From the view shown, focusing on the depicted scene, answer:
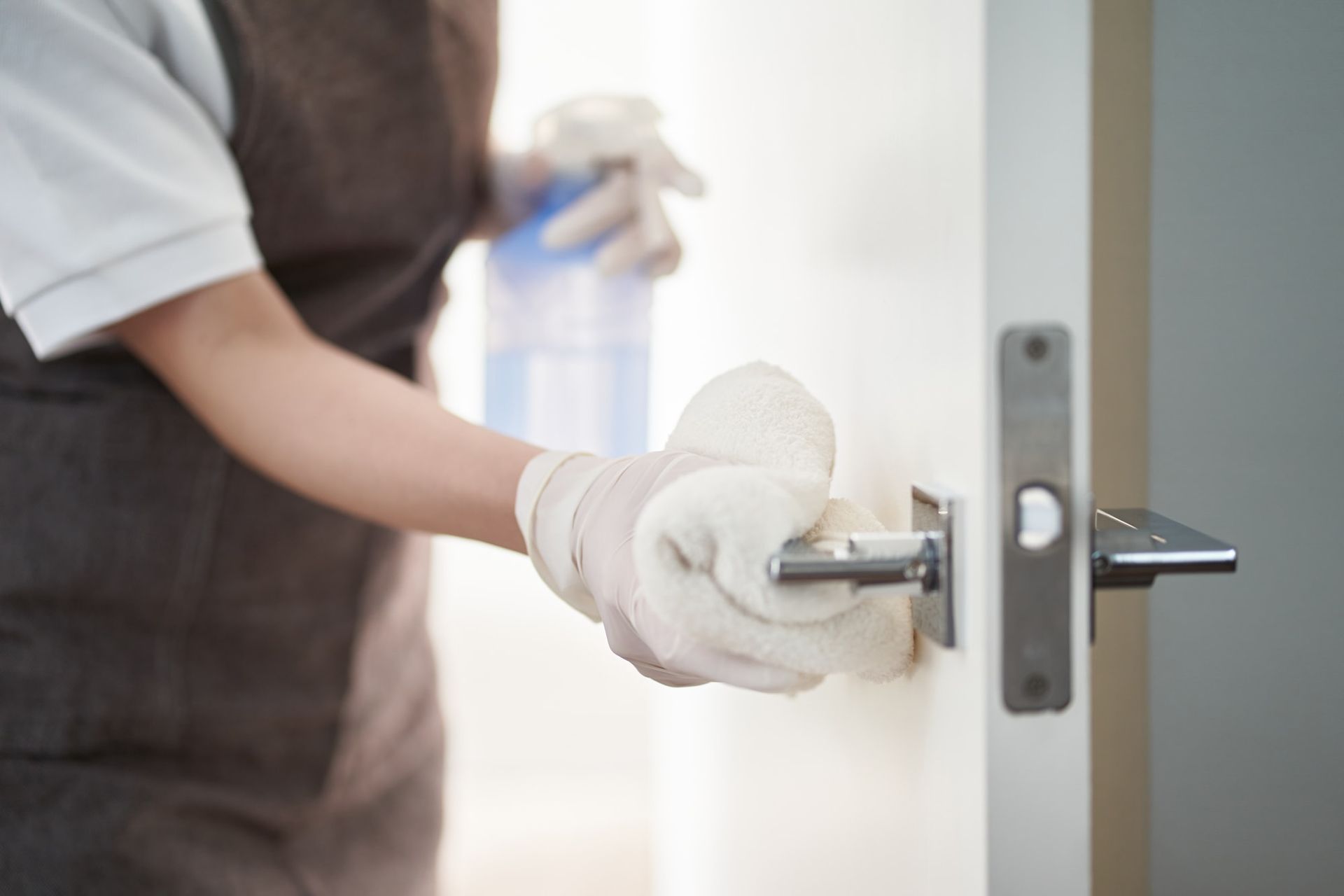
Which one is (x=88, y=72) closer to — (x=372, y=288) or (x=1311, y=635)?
(x=372, y=288)

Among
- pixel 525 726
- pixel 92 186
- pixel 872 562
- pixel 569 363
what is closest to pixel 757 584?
pixel 872 562

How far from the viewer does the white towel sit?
0.25m

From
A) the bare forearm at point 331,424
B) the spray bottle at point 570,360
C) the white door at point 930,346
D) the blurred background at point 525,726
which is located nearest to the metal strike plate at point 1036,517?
the white door at point 930,346

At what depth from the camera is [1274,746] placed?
0.44 m

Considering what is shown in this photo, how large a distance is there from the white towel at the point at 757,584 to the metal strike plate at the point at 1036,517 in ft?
0.15

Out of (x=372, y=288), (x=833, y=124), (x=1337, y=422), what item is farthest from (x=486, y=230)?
(x=1337, y=422)

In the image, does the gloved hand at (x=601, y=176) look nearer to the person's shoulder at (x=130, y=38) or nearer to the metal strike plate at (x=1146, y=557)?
the person's shoulder at (x=130, y=38)

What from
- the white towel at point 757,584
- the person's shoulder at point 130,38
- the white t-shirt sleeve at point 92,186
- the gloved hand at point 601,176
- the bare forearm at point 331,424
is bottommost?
the white towel at point 757,584

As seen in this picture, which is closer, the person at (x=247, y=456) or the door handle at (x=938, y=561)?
the door handle at (x=938, y=561)

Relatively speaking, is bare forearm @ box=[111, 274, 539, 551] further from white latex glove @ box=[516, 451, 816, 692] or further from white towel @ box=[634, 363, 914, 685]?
white towel @ box=[634, 363, 914, 685]

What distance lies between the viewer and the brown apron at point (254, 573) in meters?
0.61

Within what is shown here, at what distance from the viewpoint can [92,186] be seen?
48 centimetres

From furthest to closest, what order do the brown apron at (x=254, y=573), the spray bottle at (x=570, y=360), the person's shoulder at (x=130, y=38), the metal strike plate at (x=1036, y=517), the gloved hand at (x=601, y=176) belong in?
1. the spray bottle at (x=570, y=360)
2. the gloved hand at (x=601, y=176)
3. the brown apron at (x=254, y=573)
4. the person's shoulder at (x=130, y=38)
5. the metal strike plate at (x=1036, y=517)

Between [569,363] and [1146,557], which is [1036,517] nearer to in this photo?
[1146,557]
